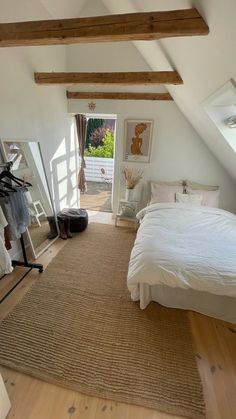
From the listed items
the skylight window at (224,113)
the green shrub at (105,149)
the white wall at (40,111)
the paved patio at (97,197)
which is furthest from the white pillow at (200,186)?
the green shrub at (105,149)

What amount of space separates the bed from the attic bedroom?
0.01 meters

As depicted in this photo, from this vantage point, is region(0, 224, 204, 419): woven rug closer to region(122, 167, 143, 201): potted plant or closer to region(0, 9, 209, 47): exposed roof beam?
region(122, 167, 143, 201): potted plant

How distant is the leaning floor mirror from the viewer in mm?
2543

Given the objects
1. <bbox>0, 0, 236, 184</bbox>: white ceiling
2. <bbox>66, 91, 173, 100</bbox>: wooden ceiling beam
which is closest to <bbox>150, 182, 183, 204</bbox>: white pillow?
<bbox>0, 0, 236, 184</bbox>: white ceiling

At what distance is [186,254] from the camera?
79.3 inches

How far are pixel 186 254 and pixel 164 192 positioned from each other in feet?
5.55

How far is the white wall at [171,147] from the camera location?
3570 mm

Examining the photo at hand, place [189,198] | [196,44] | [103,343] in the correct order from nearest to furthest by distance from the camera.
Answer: [196,44]
[103,343]
[189,198]

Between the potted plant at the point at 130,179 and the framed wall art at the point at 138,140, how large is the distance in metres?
0.19

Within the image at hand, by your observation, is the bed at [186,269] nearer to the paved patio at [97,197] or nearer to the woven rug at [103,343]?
the woven rug at [103,343]

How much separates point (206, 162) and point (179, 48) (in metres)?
2.11

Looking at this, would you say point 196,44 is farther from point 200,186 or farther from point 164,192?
point 200,186

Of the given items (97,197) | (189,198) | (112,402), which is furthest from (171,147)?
(112,402)

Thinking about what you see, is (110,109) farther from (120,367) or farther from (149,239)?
(120,367)
